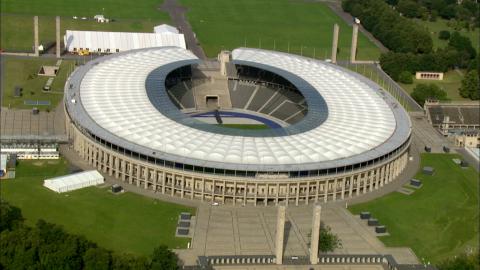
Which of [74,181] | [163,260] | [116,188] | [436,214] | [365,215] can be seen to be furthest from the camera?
[74,181]

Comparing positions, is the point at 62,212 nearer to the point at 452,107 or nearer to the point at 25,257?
the point at 25,257

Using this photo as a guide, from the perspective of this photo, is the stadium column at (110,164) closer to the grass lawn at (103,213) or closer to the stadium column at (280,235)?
the grass lawn at (103,213)

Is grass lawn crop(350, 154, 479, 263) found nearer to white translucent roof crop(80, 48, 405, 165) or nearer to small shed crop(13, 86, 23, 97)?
white translucent roof crop(80, 48, 405, 165)

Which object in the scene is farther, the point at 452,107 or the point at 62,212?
the point at 452,107

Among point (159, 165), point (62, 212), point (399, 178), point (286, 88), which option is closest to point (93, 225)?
point (62, 212)

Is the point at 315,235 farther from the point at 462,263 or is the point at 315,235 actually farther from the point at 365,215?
the point at 462,263

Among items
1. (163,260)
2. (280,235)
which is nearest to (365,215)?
(280,235)
